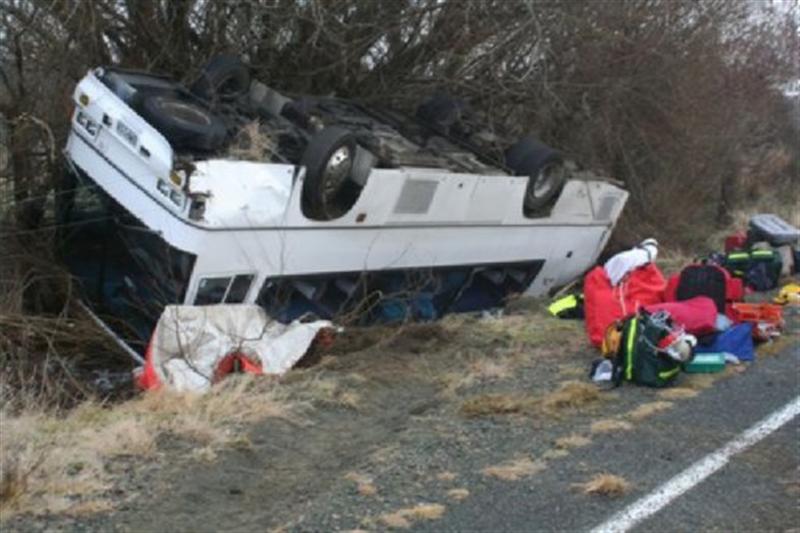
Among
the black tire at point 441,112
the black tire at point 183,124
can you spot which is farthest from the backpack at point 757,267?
the black tire at point 183,124

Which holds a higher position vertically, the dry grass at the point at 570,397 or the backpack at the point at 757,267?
the dry grass at the point at 570,397

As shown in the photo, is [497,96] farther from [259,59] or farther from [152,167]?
[152,167]

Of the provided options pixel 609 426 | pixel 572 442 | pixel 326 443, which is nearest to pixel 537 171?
pixel 609 426

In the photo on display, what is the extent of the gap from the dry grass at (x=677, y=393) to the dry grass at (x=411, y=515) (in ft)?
7.66

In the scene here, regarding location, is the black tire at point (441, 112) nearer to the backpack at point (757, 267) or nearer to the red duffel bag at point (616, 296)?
the red duffel bag at point (616, 296)

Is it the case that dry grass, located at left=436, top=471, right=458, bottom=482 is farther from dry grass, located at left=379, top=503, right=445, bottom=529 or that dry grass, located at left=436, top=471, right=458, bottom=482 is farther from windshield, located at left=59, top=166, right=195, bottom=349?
windshield, located at left=59, top=166, right=195, bottom=349

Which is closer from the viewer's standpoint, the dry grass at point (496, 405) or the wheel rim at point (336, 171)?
the dry grass at point (496, 405)

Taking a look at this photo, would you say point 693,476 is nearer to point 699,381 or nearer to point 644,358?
point 644,358

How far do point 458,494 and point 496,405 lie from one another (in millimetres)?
1461

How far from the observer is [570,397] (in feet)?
20.0

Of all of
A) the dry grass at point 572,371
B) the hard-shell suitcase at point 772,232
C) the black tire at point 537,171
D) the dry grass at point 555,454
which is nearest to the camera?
the dry grass at point 555,454

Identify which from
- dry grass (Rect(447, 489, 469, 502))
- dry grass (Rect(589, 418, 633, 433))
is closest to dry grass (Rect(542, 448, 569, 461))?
dry grass (Rect(589, 418, 633, 433))

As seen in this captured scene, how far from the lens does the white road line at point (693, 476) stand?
13.8 feet

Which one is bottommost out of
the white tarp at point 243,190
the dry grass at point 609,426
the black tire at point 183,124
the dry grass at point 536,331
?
the dry grass at point 536,331
